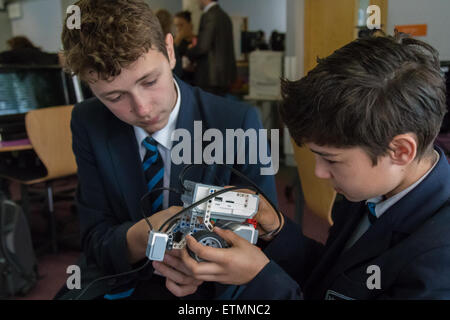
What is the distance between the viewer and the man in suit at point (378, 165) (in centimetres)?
63

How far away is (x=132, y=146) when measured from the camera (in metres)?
1.00

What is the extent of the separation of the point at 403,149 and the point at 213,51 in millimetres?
3372

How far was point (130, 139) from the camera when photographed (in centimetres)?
101

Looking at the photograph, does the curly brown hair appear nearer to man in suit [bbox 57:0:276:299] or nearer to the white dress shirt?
man in suit [bbox 57:0:276:299]

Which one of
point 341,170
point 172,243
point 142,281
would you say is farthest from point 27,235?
point 341,170

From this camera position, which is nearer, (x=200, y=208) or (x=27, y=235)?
(x=200, y=208)

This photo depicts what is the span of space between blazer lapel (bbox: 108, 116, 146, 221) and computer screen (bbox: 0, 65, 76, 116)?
1744 millimetres

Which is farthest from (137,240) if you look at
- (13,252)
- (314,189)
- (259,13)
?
(259,13)

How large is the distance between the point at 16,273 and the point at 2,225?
0.27 meters

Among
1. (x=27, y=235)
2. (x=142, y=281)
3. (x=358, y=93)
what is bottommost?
(x=27, y=235)

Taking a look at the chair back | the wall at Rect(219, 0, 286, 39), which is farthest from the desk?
the wall at Rect(219, 0, 286, 39)

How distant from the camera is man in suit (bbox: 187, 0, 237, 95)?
12.3 feet

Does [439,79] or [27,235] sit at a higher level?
[439,79]

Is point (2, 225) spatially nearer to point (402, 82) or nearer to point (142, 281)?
point (142, 281)
